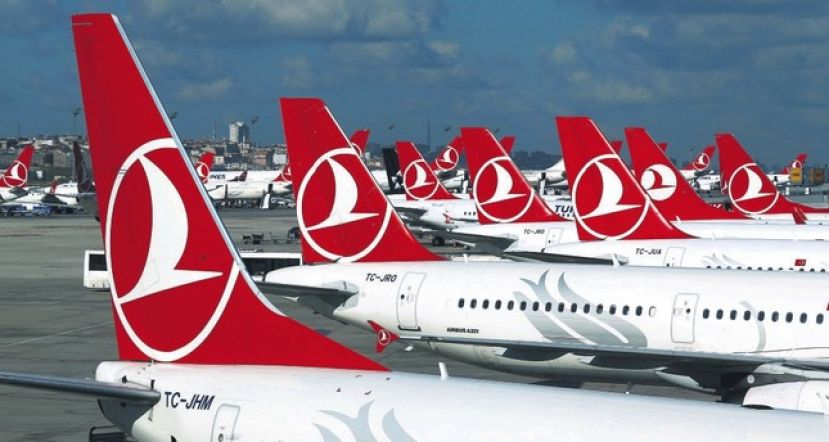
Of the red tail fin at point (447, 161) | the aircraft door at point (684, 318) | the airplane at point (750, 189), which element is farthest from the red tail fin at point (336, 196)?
the red tail fin at point (447, 161)

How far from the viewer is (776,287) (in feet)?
89.6

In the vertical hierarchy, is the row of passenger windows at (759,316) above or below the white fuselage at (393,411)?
below

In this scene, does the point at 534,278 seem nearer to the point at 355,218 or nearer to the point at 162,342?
the point at 355,218

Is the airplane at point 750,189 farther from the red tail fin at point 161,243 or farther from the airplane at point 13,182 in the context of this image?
the airplane at point 13,182

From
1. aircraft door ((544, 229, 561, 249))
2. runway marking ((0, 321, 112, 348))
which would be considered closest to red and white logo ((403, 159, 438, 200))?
aircraft door ((544, 229, 561, 249))

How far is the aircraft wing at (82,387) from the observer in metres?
12.9

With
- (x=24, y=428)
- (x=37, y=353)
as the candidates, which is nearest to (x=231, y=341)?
(x=24, y=428)

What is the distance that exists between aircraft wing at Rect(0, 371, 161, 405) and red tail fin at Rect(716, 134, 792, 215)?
6015 cm

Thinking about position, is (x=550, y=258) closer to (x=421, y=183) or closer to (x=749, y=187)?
(x=749, y=187)

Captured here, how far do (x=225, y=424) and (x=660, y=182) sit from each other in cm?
4747

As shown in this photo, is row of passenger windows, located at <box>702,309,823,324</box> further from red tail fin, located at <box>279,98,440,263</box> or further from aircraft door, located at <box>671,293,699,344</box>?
red tail fin, located at <box>279,98,440,263</box>

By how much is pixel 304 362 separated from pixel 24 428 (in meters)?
14.2

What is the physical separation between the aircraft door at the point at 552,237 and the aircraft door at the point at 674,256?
1748cm

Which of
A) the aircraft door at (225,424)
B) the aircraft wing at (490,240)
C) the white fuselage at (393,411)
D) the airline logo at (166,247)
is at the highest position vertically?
the airline logo at (166,247)
